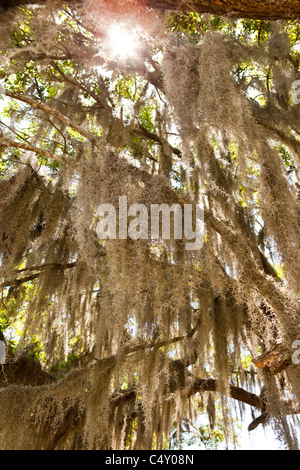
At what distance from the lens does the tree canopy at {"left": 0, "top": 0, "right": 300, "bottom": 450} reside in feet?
7.02

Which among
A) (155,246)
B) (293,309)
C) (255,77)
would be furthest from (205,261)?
(255,77)

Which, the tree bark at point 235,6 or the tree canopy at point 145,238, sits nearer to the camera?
the tree bark at point 235,6

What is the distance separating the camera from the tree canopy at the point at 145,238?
2.14 meters

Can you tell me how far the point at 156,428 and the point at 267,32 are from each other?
4.69 meters
